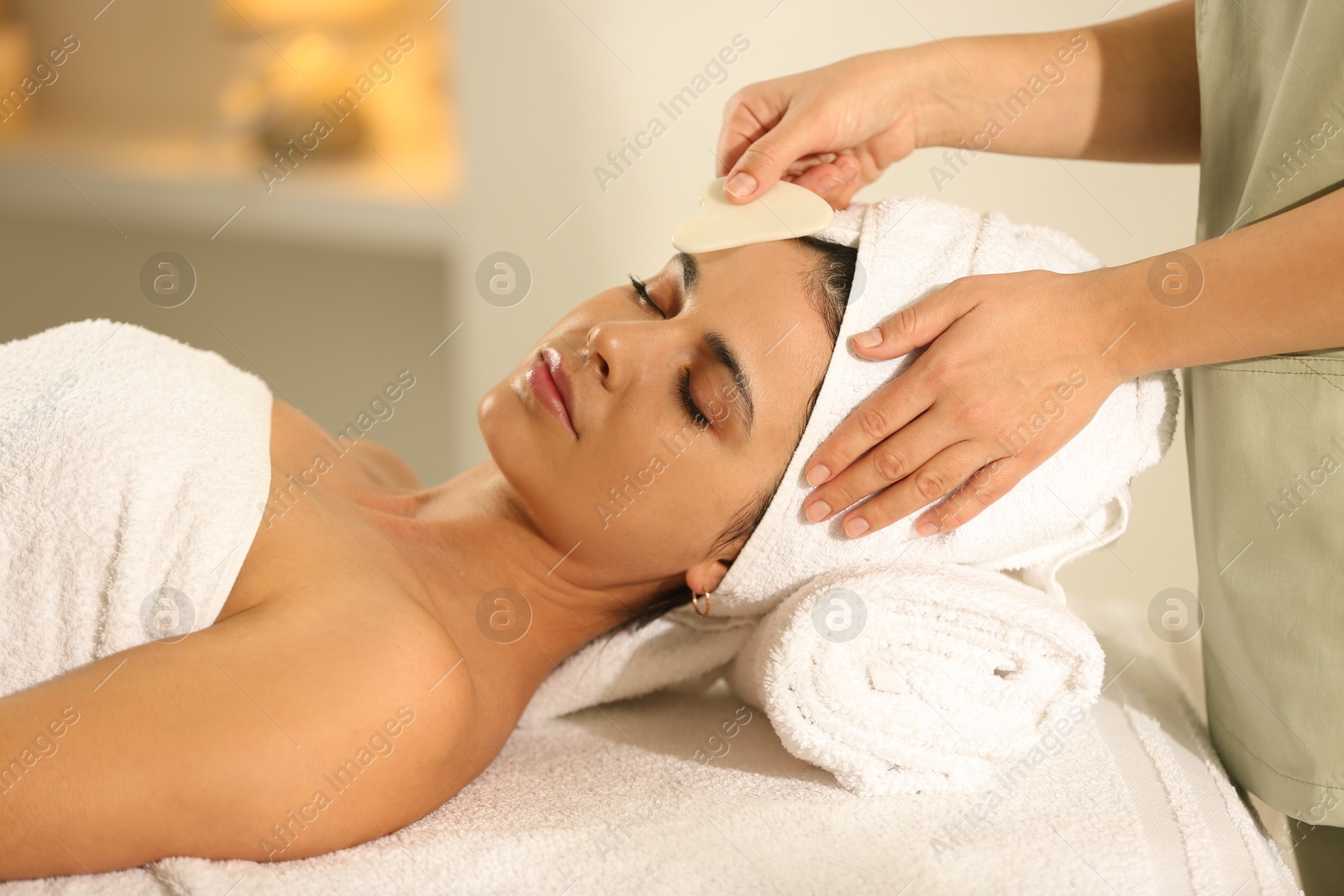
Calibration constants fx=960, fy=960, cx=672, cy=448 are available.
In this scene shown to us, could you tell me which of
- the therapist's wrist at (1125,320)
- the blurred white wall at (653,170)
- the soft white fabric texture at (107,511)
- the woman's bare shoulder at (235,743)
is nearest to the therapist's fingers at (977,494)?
the therapist's wrist at (1125,320)

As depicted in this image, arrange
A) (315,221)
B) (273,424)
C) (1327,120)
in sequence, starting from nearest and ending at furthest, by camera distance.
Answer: (1327,120)
(273,424)
(315,221)

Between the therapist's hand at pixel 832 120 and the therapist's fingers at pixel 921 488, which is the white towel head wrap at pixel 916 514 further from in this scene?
the therapist's hand at pixel 832 120

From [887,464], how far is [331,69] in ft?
5.94

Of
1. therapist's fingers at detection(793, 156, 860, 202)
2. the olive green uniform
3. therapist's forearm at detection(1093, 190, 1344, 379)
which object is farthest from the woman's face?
the olive green uniform

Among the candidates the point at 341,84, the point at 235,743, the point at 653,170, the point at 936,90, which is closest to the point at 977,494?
the point at 936,90

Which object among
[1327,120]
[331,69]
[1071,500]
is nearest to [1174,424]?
[1071,500]

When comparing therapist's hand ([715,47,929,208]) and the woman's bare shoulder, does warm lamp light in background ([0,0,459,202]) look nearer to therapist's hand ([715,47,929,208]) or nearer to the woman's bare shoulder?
therapist's hand ([715,47,929,208])

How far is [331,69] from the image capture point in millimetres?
2146

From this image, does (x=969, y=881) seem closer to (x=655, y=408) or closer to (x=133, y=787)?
(x=655, y=408)

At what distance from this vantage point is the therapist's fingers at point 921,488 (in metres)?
0.86

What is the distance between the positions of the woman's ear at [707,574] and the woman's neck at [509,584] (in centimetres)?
7

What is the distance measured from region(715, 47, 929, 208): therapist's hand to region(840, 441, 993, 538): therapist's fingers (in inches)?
14.6

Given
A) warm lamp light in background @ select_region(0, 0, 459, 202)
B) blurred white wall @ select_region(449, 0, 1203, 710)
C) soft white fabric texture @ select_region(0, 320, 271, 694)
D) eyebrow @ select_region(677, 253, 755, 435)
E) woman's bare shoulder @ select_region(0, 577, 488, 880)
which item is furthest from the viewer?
warm lamp light in background @ select_region(0, 0, 459, 202)

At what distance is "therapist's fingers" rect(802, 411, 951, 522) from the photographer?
849mm
